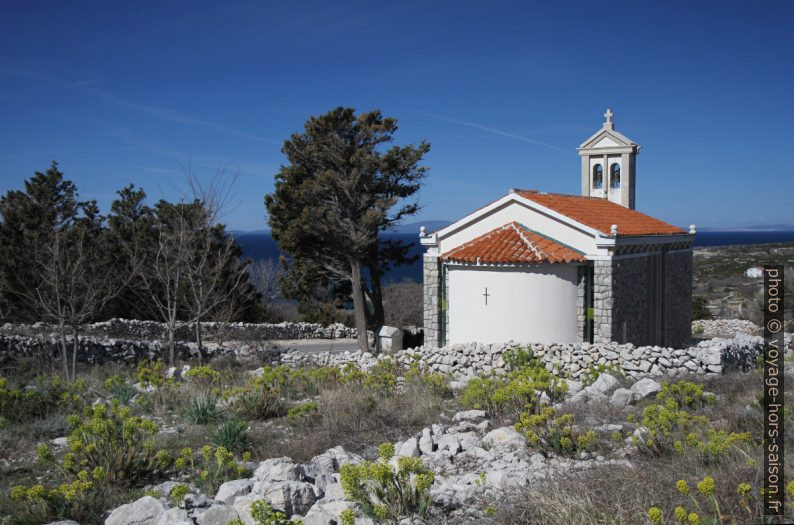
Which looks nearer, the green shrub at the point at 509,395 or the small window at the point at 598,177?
the green shrub at the point at 509,395

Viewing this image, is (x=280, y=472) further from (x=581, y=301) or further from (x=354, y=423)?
(x=581, y=301)

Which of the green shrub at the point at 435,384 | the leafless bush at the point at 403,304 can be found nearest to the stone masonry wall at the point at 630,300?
the green shrub at the point at 435,384

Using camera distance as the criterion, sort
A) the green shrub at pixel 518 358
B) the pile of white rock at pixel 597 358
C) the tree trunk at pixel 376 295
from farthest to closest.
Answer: the tree trunk at pixel 376 295
the green shrub at pixel 518 358
the pile of white rock at pixel 597 358

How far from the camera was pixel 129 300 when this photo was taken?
29.3 meters

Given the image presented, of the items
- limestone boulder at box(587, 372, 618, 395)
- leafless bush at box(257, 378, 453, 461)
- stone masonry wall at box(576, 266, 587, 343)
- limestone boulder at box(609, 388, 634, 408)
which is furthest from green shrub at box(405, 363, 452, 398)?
stone masonry wall at box(576, 266, 587, 343)

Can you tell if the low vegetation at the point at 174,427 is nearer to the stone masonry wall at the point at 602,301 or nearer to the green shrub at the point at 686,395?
the green shrub at the point at 686,395

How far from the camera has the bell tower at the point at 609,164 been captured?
20875mm

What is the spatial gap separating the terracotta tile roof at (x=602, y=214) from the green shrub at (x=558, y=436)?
9.39 m

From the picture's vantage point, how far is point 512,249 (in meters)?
15.3

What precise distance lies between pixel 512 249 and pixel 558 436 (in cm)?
927

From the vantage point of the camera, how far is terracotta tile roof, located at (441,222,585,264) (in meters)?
14.9

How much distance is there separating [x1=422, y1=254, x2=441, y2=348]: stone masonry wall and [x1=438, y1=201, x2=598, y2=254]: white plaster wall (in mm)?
518

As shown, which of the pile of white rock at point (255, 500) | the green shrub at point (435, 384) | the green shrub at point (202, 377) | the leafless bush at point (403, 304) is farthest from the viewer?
the leafless bush at point (403, 304)

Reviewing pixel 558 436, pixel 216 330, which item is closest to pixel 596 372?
pixel 558 436
